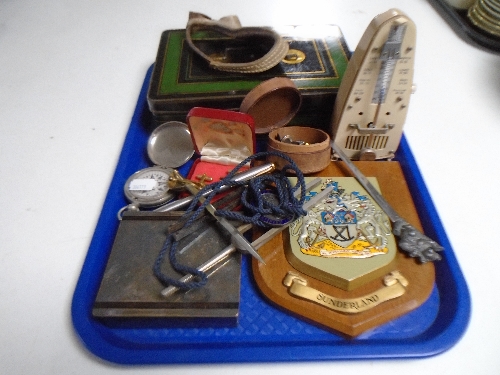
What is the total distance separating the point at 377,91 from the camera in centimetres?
65

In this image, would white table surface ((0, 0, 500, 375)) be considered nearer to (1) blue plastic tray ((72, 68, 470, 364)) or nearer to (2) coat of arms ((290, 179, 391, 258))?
(1) blue plastic tray ((72, 68, 470, 364))

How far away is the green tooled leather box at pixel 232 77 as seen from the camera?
74cm

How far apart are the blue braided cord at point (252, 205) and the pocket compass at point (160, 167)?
0.08 m

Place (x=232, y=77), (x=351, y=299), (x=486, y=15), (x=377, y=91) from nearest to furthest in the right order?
(x=351, y=299) < (x=377, y=91) < (x=232, y=77) < (x=486, y=15)

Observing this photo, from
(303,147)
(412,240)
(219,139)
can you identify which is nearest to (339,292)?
(412,240)

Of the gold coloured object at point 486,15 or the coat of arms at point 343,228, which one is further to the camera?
the gold coloured object at point 486,15

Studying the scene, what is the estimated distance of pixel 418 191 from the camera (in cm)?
67

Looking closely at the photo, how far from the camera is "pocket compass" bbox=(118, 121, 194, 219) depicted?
2.19 feet

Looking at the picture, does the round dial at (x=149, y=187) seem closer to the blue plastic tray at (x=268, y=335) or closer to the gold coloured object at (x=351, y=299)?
the blue plastic tray at (x=268, y=335)

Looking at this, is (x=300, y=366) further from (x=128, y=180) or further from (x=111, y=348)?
(x=128, y=180)

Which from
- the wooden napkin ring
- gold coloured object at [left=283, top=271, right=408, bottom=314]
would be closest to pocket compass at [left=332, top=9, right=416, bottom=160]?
the wooden napkin ring

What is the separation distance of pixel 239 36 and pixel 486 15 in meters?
0.72

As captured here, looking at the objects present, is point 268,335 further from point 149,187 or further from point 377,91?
point 377,91

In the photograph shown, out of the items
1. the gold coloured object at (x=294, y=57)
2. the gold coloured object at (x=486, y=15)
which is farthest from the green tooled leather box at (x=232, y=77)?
the gold coloured object at (x=486, y=15)
